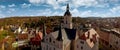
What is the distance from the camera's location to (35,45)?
47.4m

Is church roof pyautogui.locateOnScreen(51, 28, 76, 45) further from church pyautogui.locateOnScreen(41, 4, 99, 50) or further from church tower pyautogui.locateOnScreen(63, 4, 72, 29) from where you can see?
church tower pyautogui.locateOnScreen(63, 4, 72, 29)

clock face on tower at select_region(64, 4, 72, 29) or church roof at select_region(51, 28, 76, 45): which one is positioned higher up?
clock face on tower at select_region(64, 4, 72, 29)

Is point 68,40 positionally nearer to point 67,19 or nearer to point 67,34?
point 67,34

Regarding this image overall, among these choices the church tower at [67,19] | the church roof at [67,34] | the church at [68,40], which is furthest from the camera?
the church tower at [67,19]

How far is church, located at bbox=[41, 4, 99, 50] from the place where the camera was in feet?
119

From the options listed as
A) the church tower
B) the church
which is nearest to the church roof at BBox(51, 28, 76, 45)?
the church

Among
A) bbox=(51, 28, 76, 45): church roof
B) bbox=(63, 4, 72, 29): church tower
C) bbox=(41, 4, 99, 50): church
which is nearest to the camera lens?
bbox=(41, 4, 99, 50): church

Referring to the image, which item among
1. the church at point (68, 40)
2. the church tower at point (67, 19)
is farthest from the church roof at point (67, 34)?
the church tower at point (67, 19)

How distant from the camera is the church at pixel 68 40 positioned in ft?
119

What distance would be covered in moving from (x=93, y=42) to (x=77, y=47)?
151 inches

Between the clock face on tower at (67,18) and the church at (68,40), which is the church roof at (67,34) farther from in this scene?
the clock face on tower at (67,18)

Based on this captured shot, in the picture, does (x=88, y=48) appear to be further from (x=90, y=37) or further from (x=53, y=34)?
(x=53, y=34)

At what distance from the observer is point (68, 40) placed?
128ft

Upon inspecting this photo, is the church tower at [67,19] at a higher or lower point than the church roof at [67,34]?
higher
